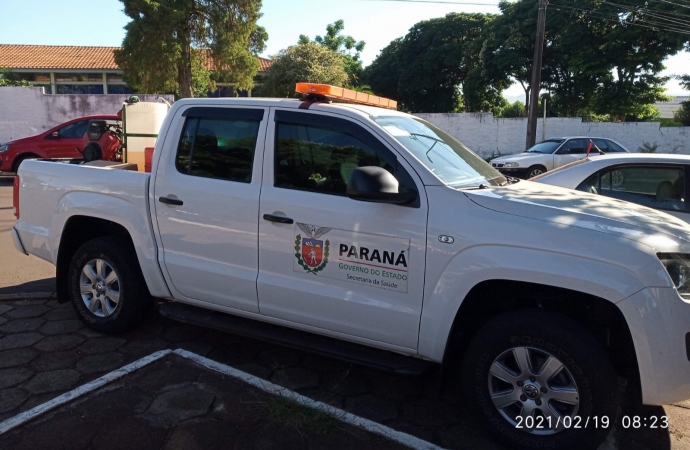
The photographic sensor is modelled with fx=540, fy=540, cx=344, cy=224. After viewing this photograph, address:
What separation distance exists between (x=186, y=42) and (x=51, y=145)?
11.2m

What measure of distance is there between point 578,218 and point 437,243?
76 centimetres

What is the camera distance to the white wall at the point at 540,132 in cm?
2348

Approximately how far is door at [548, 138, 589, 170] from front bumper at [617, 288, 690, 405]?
1367 cm

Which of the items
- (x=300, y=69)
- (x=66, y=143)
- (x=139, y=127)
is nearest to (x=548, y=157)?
(x=139, y=127)

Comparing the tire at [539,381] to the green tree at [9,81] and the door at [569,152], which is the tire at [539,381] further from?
the green tree at [9,81]

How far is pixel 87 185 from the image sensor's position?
4.27 m

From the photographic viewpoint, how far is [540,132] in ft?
81.4

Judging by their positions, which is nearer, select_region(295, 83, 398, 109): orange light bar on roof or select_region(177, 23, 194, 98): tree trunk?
select_region(295, 83, 398, 109): orange light bar on roof

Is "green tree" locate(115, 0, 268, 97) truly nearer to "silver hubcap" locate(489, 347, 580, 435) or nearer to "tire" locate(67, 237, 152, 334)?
"tire" locate(67, 237, 152, 334)

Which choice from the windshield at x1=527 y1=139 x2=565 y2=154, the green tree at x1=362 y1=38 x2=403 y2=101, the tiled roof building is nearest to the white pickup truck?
the windshield at x1=527 y1=139 x2=565 y2=154

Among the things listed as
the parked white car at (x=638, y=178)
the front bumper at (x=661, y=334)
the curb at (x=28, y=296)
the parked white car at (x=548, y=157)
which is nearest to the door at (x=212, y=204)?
the curb at (x=28, y=296)

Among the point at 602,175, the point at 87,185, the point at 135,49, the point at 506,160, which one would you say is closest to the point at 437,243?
the point at 87,185

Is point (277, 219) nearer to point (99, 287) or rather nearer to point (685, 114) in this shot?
point (99, 287)

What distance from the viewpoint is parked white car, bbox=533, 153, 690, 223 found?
5055 millimetres
